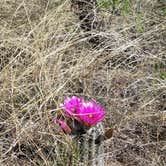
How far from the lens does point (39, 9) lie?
8.74ft

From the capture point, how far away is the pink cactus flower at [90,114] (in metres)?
1.36

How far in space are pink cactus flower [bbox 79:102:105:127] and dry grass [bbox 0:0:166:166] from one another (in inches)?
5.2

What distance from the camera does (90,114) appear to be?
1.38 meters

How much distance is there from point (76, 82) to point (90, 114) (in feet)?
2.30

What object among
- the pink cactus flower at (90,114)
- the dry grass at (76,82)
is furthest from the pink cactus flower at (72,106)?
the dry grass at (76,82)

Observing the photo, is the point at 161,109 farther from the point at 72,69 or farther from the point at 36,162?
the point at 36,162

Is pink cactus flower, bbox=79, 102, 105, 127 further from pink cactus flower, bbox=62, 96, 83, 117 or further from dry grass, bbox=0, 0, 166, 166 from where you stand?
dry grass, bbox=0, 0, 166, 166

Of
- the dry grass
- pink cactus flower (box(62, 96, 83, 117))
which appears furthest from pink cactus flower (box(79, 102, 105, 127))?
the dry grass

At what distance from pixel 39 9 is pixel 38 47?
0.57m

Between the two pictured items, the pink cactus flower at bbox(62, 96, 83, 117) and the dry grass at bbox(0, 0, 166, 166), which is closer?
the pink cactus flower at bbox(62, 96, 83, 117)

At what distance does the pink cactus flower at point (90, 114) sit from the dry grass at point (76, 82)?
13cm

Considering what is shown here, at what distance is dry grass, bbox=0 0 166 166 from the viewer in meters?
1.76

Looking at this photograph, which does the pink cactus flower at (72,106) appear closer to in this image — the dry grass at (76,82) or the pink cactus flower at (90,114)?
the pink cactus flower at (90,114)

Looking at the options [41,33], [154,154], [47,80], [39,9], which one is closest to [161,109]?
[154,154]
